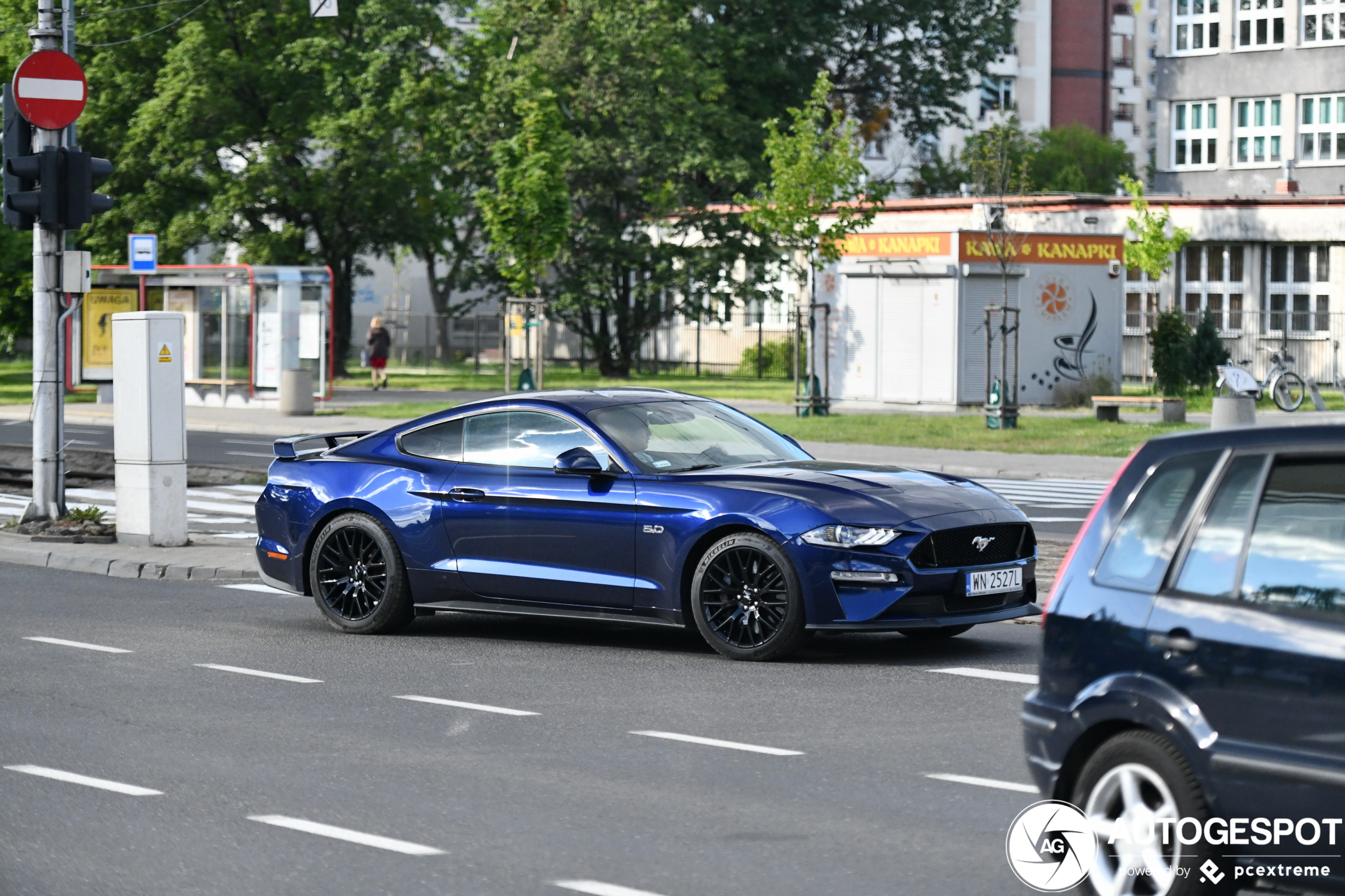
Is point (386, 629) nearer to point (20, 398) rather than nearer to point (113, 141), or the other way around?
point (20, 398)

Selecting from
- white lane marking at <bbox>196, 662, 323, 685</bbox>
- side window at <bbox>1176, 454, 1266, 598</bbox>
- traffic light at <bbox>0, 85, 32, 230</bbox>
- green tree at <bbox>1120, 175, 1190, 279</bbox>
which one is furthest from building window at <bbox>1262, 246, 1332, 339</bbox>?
side window at <bbox>1176, 454, 1266, 598</bbox>

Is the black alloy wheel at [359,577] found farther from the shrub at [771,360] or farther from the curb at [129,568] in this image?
the shrub at [771,360]

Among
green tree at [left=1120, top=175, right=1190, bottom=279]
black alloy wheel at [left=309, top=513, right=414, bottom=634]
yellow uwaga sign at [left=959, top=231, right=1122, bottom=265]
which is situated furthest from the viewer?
green tree at [left=1120, top=175, right=1190, bottom=279]

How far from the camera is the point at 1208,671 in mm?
5031

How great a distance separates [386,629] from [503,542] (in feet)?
3.38

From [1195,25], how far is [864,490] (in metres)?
56.4

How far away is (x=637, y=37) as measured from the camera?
47.8 metres

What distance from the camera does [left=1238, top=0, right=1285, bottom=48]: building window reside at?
197 ft

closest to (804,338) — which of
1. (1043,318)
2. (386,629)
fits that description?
(1043,318)

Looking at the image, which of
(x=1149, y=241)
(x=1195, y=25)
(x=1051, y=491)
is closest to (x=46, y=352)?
(x=1051, y=491)

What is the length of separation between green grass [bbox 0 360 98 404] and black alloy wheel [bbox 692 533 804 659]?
29640mm

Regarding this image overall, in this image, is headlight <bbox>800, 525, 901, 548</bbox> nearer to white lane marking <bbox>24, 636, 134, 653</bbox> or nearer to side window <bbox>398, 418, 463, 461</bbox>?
side window <bbox>398, 418, 463, 461</bbox>

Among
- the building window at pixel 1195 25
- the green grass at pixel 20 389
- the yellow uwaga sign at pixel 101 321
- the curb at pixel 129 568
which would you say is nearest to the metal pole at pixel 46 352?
the curb at pixel 129 568

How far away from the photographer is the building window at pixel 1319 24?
5888 cm
